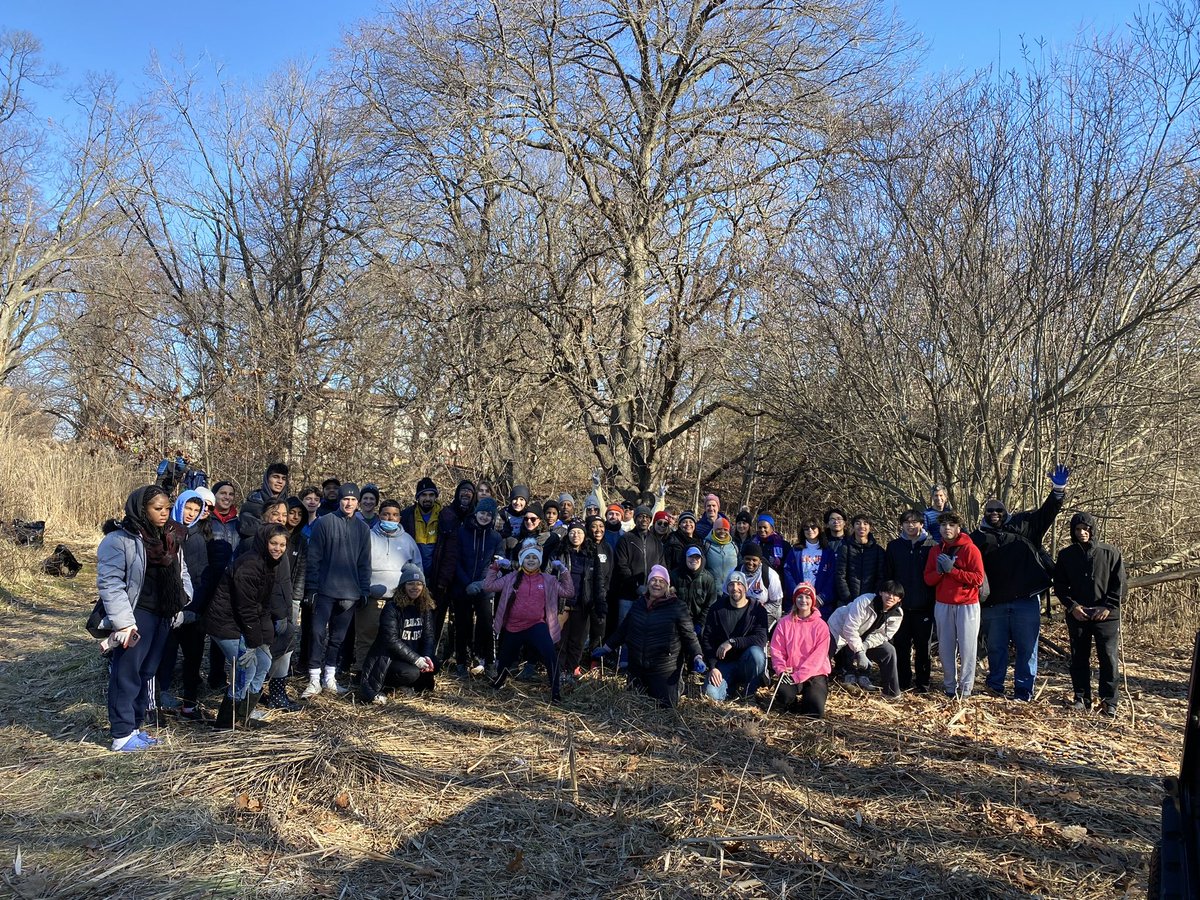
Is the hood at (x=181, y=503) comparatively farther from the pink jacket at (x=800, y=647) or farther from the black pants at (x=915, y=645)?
the black pants at (x=915, y=645)

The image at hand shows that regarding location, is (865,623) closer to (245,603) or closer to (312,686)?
(312,686)

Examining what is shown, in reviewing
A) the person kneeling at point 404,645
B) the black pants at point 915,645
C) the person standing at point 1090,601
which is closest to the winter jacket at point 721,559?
the black pants at point 915,645

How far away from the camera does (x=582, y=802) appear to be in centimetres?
505

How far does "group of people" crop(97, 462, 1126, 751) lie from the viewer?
6625 millimetres

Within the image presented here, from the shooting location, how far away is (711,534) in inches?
328

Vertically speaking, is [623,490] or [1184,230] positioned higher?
[1184,230]

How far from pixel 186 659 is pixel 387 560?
1.71 metres

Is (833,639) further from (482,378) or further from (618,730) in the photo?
(482,378)

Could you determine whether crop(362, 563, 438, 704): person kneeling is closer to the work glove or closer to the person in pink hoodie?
the person in pink hoodie

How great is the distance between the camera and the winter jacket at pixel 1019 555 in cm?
741

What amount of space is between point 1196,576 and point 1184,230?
3.73 metres

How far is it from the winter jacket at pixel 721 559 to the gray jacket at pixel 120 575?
15.3 feet

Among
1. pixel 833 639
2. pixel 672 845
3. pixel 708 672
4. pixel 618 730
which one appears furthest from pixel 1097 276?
Result: pixel 672 845

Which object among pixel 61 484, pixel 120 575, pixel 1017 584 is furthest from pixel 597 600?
pixel 61 484
